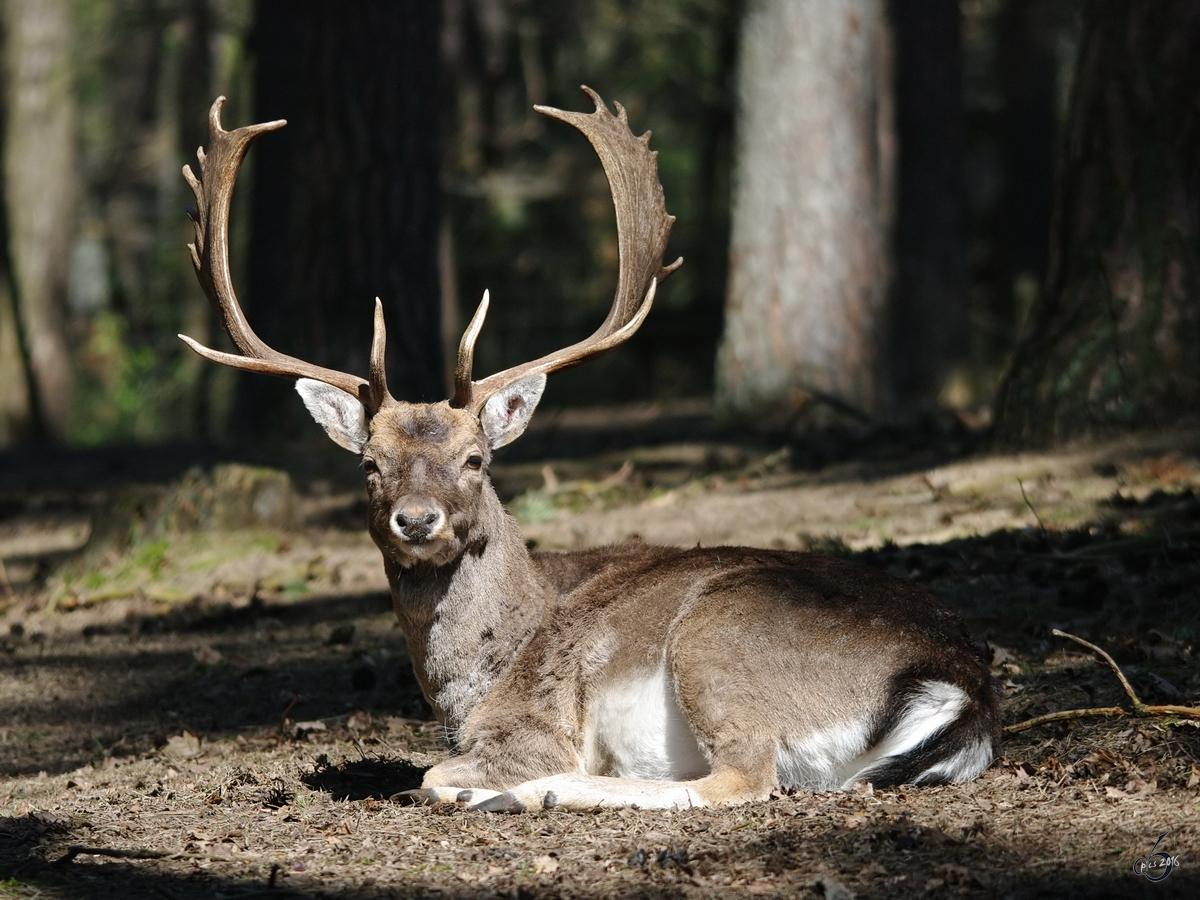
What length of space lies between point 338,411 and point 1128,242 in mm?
5095

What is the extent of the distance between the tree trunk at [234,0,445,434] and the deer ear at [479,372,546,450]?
577cm

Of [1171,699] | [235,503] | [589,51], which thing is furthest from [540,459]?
[589,51]

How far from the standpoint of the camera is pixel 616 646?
563 centimetres

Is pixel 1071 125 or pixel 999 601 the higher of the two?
pixel 1071 125

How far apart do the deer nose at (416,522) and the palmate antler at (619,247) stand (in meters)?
0.71

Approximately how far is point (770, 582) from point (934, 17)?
13.4 metres

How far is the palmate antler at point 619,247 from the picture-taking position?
6246 mm

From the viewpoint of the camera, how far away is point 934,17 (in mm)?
17219

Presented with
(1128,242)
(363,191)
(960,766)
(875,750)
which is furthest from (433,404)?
(363,191)

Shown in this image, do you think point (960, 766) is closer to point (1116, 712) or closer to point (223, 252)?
point (1116, 712)

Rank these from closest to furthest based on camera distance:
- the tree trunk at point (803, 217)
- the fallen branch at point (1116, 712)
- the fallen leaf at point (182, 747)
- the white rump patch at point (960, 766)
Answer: the white rump patch at point (960, 766) → the fallen branch at point (1116, 712) → the fallen leaf at point (182, 747) → the tree trunk at point (803, 217)

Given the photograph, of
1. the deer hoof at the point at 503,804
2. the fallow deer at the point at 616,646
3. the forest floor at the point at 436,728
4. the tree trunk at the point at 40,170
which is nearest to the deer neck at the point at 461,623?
the fallow deer at the point at 616,646

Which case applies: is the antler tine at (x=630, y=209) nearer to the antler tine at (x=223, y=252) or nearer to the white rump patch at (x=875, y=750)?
the antler tine at (x=223, y=252)

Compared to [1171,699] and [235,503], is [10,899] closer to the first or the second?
[1171,699]
